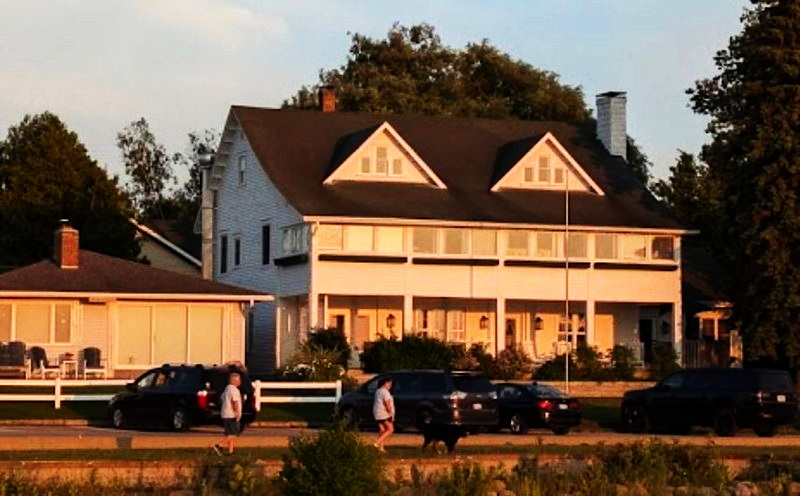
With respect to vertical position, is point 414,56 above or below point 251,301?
above

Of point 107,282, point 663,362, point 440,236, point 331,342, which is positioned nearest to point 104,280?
point 107,282

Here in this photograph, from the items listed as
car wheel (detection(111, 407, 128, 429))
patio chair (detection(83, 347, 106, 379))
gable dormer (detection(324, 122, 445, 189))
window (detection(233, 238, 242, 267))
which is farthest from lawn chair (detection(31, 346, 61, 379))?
window (detection(233, 238, 242, 267))

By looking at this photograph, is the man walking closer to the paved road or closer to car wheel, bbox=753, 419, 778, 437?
the paved road

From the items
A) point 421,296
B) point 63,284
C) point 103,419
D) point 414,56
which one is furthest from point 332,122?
point 414,56

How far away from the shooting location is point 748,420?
48.3m

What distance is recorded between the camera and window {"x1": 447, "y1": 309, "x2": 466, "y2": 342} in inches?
2699

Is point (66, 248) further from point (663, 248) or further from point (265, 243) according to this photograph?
point (663, 248)

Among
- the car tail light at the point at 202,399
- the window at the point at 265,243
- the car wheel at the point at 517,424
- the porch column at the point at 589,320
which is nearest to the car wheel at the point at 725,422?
the car wheel at the point at 517,424

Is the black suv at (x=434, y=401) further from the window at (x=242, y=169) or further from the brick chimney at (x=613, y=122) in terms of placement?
the brick chimney at (x=613, y=122)

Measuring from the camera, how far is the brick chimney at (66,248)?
62.2m

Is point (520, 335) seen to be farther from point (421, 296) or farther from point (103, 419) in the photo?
point (103, 419)

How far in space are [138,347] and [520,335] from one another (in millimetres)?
14327

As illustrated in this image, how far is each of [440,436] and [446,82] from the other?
197ft

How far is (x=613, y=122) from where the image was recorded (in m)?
73.6
